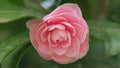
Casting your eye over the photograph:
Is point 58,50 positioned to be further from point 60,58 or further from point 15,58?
point 15,58

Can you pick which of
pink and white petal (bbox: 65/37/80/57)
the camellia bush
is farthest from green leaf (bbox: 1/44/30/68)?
pink and white petal (bbox: 65/37/80/57)

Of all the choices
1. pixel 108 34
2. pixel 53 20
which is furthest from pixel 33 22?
pixel 108 34

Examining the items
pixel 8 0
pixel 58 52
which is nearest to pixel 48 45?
pixel 58 52

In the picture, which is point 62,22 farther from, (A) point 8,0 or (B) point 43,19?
(A) point 8,0

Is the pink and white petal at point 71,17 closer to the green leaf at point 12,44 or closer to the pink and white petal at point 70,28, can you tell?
the pink and white petal at point 70,28

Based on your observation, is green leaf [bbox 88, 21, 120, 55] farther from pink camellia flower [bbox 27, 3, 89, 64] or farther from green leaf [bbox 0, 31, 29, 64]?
green leaf [bbox 0, 31, 29, 64]

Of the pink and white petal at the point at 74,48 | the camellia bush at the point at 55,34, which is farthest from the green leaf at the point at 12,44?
the pink and white petal at the point at 74,48

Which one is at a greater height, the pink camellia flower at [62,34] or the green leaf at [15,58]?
the pink camellia flower at [62,34]
